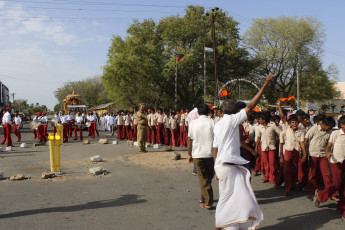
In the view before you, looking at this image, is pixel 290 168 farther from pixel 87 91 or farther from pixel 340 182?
pixel 87 91

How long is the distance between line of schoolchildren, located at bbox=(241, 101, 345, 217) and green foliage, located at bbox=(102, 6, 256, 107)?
25284 mm

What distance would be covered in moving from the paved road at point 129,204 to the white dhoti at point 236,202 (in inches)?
27.3

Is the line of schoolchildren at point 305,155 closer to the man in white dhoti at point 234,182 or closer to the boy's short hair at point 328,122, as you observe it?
the boy's short hair at point 328,122

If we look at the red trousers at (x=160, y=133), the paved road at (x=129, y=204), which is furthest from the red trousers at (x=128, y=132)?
the paved road at (x=129, y=204)

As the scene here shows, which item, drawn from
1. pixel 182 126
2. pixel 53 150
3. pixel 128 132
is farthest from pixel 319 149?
pixel 128 132

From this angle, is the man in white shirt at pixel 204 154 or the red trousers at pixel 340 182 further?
the man in white shirt at pixel 204 154

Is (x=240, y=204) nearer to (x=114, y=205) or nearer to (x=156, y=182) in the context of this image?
(x=114, y=205)

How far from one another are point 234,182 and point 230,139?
0.56 meters

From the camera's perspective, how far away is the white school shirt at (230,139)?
13.0 feet

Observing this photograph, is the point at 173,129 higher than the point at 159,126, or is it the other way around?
the point at 159,126

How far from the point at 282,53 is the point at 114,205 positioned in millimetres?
35471

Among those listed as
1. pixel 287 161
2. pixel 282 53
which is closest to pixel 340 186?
pixel 287 161

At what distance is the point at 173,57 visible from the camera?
32.6 meters

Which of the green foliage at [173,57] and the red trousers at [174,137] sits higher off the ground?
the green foliage at [173,57]
